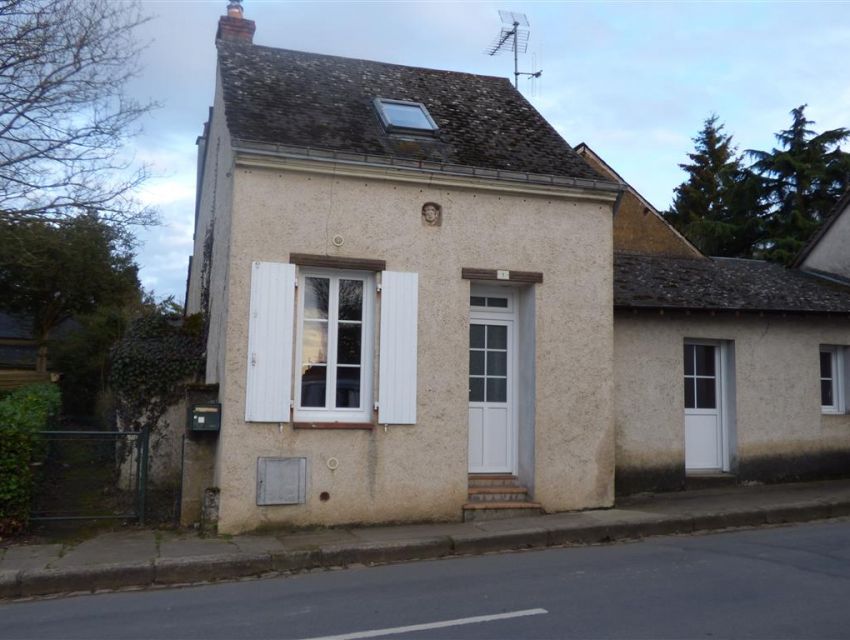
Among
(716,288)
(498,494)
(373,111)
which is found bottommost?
(498,494)

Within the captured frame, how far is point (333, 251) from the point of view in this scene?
9.70 metres

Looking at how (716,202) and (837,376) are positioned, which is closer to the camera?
(837,376)

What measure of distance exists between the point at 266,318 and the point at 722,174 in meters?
28.7

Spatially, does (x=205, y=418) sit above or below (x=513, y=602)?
above

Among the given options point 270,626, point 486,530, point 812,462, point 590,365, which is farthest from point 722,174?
point 270,626

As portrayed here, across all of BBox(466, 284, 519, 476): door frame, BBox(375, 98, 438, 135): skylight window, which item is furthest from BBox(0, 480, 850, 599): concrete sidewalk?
BBox(375, 98, 438, 135): skylight window

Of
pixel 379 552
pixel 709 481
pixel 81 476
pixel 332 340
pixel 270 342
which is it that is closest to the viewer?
pixel 379 552

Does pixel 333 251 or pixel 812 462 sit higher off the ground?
pixel 333 251

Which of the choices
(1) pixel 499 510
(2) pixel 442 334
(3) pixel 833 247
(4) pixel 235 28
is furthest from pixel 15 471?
(3) pixel 833 247

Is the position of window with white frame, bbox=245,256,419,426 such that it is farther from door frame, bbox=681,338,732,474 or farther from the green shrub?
door frame, bbox=681,338,732,474

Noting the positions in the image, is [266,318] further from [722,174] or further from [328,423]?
[722,174]

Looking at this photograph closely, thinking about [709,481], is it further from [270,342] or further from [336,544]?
[270,342]

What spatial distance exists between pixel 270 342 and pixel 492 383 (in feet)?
10.2

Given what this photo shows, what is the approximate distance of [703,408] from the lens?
12.7 m
